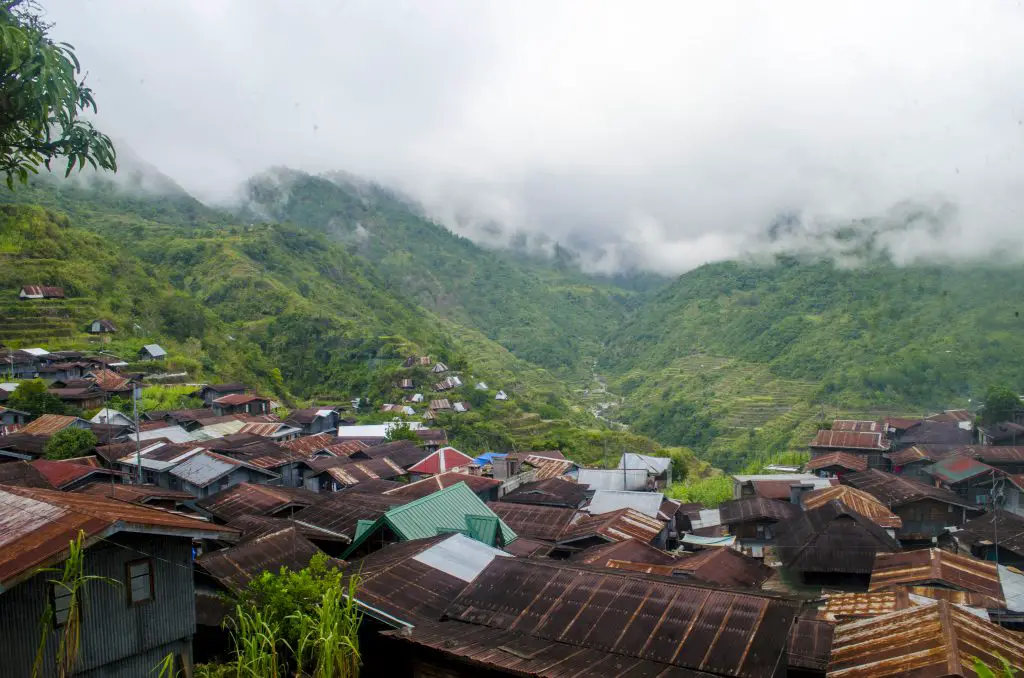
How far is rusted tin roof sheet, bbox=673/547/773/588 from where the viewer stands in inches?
635

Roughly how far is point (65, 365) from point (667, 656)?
53.8 m

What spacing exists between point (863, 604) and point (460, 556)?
8.45 metres

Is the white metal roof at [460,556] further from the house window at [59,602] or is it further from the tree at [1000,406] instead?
the tree at [1000,406]

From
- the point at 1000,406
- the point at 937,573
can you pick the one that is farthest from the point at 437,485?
the point at 1000,406

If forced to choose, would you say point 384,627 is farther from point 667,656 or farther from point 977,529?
point 977,529

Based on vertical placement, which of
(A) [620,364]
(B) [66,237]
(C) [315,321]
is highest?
(B) [66,237]

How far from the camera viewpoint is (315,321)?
83.2 metres

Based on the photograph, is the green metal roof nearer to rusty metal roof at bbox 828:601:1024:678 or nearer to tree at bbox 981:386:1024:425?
rusty metal roof at bbox 828:601:1024:678

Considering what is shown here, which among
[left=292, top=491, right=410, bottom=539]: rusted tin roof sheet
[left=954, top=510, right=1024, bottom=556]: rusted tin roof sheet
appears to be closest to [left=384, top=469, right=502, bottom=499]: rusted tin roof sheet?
[left=292, top=491, right=410, bottom=539]: rusted tin roof sheet

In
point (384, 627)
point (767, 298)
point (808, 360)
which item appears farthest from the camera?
point (767, 298)

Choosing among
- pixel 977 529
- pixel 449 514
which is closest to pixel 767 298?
pixel 977 529

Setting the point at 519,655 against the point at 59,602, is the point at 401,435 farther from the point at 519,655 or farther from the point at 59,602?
the point at 59,602

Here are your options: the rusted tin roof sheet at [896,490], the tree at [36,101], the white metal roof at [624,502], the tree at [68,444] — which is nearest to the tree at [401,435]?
the tree at [68,444]

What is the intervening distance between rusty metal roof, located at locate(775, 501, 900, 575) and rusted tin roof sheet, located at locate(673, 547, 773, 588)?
3910 millimetres
